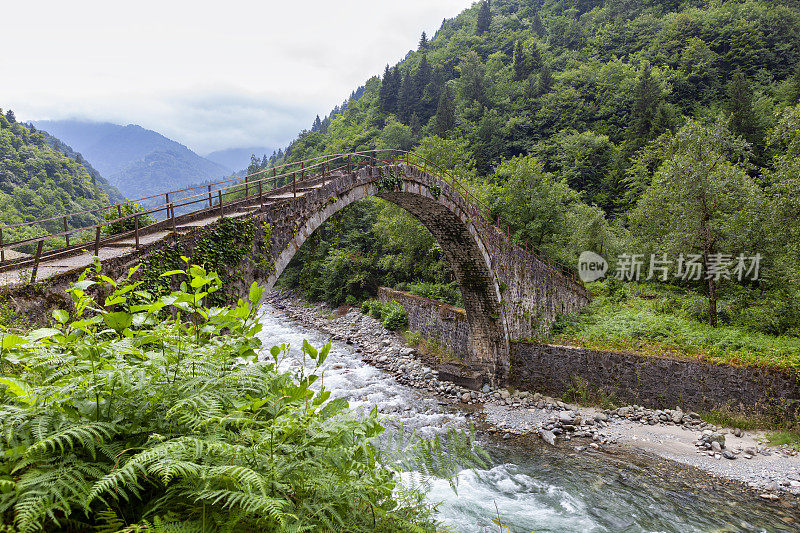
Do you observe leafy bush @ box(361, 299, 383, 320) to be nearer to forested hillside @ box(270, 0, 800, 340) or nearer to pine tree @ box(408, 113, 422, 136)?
forested hillside @ box(270, 0, 800, 340)

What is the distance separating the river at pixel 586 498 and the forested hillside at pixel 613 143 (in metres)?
7.69

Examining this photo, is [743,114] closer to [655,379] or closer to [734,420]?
[655,379]

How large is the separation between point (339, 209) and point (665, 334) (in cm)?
1337

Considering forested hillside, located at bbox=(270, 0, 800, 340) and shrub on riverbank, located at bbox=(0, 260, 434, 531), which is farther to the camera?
forested hillside, located at bbox=(270, 0, 800, 340)

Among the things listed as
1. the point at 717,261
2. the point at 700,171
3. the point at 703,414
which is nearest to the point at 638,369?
the point at 703,414

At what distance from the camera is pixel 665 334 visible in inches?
567

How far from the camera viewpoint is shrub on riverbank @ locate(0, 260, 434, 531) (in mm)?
1437

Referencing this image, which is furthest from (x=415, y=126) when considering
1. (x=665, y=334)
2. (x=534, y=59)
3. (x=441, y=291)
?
(x=665, y=334)

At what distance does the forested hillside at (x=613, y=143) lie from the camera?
14.8 m

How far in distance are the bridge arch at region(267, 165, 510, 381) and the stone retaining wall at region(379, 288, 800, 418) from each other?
799 mm

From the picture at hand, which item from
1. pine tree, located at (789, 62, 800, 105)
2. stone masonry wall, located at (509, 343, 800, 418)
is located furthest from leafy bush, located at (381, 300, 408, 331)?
pine tree, located at (789, 62, 800, 105)

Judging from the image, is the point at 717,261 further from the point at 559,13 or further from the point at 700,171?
the point at 559,13

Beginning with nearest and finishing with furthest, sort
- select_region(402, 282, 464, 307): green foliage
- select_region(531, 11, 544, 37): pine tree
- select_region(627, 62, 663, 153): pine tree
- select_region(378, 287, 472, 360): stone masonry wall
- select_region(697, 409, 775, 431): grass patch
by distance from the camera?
select_region(697, 409, 775, 431): grass patch < select_region(378, 287, 472, 360): stone masonry wall < select_region(402, 282, 464, 307): green foliage < select_region(627, 62, 663, 153): pine tree < select_region(531, 11, 544, 37): pine tree

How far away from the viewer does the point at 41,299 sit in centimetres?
437
